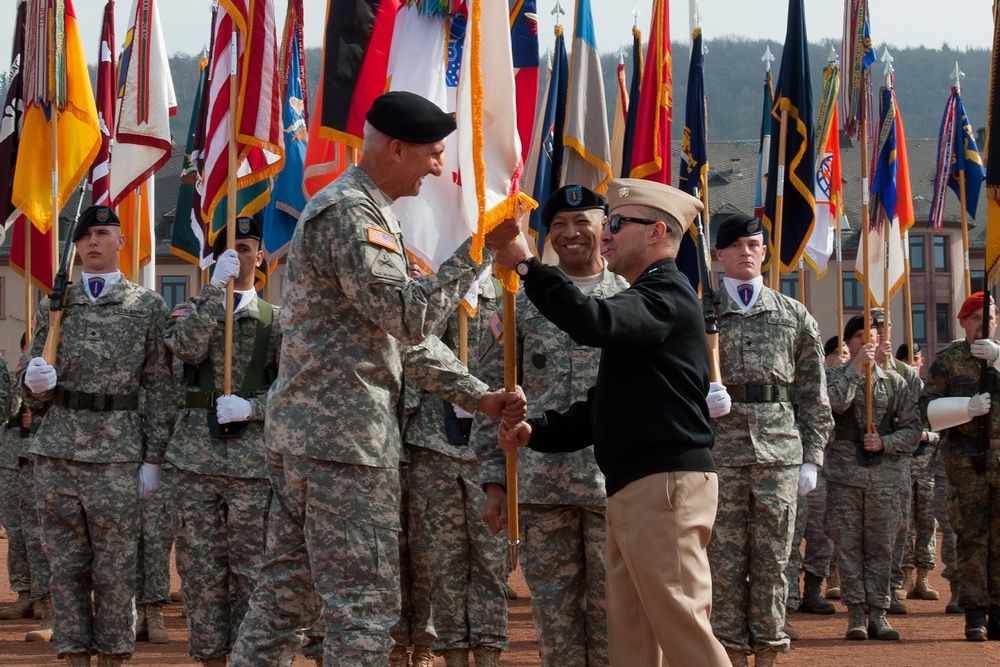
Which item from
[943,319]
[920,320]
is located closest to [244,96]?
[920,320]

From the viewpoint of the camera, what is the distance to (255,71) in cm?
913

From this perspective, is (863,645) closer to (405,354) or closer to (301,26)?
(405,354)

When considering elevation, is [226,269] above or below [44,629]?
above

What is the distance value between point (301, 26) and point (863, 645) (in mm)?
7123

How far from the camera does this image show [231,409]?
785 centimetres

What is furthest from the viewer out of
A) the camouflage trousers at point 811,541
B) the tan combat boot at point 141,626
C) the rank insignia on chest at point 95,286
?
the camouflage trousers at point 811,541

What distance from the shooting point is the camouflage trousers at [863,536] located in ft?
33.1

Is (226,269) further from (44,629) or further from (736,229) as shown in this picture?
(44,629)

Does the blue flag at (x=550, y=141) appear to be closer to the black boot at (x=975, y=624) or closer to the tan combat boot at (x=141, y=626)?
the tan combat boot at (x=141, y=626)

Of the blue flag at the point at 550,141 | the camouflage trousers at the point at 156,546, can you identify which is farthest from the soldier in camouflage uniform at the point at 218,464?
the blue flag at the point at 550,141

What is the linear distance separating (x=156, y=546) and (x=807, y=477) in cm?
501

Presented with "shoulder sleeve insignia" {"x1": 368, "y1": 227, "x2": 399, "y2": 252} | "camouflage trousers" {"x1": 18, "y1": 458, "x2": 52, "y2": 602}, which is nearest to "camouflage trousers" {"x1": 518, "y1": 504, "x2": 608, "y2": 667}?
"shoulder sleeve insignia" {"x1": 368, "y1": 227, "x2": 399, "y2": 252}

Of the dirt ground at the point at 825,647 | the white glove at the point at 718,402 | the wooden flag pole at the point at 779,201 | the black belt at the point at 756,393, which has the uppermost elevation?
the wooden flag pole at the point at 779,201

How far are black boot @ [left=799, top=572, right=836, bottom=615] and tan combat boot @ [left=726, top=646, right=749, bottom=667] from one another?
4.38 m
